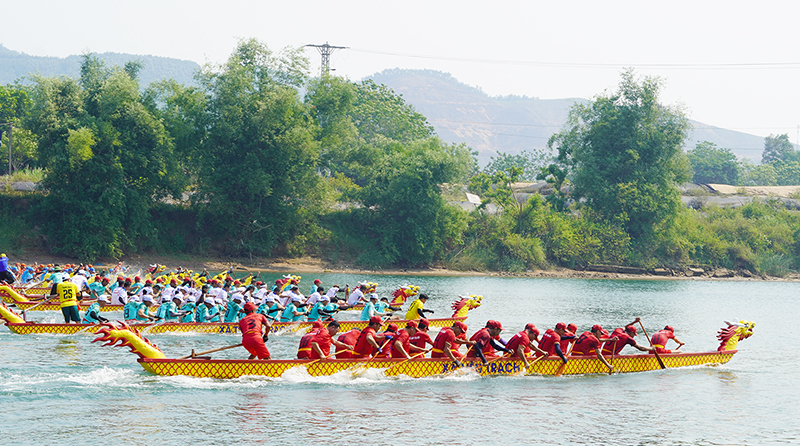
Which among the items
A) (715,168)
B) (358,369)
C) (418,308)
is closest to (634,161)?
(418,308)

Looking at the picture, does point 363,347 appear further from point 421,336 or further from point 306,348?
point 421,336

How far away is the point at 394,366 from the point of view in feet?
53.7

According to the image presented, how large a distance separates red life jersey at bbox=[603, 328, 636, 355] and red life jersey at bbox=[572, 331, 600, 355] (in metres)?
0.49

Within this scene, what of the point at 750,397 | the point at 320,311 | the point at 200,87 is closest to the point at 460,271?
the point at 200,87

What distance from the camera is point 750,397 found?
17.2 m

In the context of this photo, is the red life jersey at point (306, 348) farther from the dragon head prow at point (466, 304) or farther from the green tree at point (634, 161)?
the green tree at point (634, 161)

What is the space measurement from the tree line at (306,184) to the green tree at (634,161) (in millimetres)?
155

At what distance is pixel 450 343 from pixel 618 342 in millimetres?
4535

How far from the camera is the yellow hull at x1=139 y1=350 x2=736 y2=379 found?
1542 centimetres

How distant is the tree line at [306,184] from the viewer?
47.0 metres

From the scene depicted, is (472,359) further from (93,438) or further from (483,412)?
(93,438)

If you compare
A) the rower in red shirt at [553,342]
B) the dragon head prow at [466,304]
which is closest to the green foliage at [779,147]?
the dragon head prow at [466,304]

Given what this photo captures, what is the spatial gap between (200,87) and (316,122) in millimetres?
8931

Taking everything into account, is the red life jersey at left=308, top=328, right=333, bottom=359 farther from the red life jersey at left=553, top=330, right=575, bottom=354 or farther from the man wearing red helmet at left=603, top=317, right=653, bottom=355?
the man wearing red helmet at left=603, top=317, right=653, bottom=355
